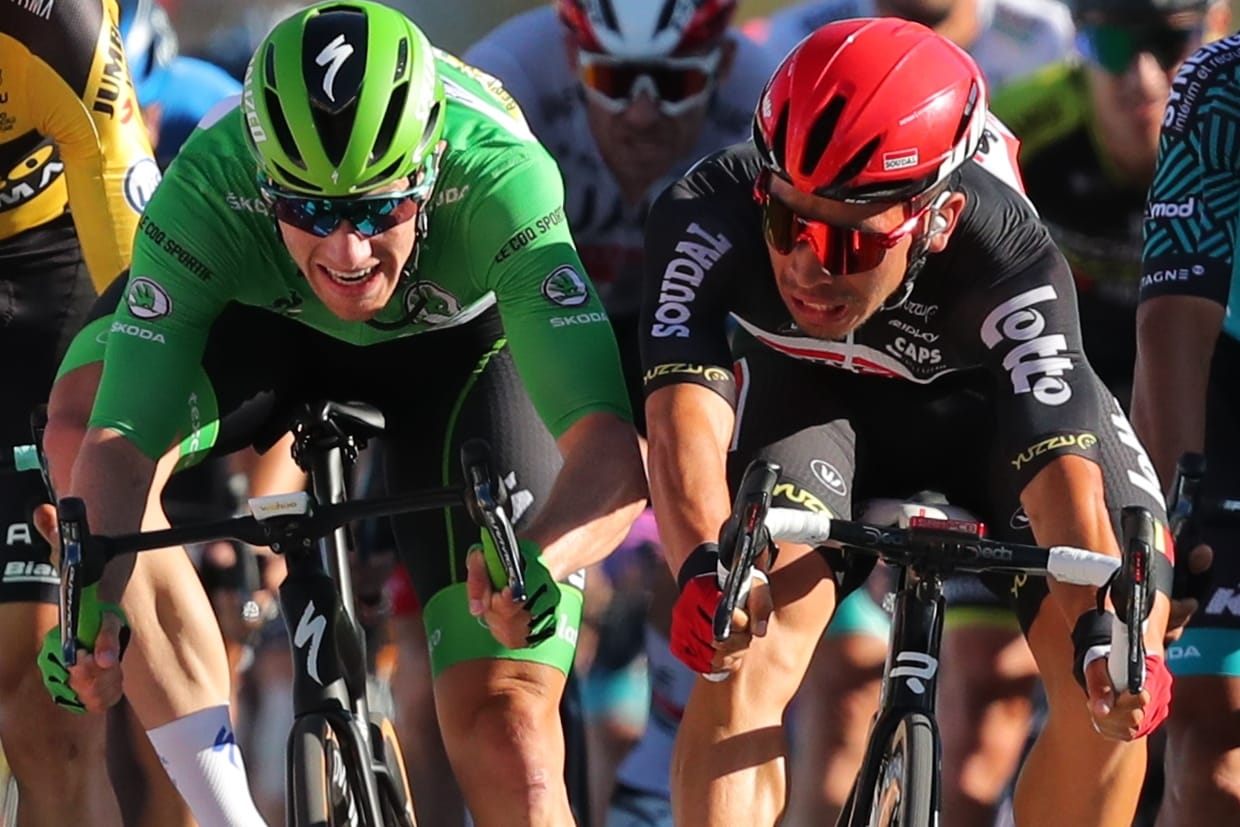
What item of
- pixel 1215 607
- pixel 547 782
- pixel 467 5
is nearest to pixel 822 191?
pixel 547 782

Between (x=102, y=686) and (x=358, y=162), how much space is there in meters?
1.15

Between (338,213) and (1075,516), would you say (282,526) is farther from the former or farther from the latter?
(1075,516)

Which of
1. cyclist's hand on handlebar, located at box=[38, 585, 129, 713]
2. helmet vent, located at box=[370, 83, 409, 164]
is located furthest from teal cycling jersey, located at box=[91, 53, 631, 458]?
cyclist's hand on handlebar, located at box=[38, 585, 129, 713]

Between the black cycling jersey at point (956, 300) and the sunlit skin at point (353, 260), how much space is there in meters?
0.54

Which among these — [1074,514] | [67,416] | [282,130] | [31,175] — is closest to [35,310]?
[31,175]

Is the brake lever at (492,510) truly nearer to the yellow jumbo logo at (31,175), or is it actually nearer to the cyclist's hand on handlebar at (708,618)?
the cyclist's hand on handlebar at (708,618)

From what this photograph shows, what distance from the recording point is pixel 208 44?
8.45m

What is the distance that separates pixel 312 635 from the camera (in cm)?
489

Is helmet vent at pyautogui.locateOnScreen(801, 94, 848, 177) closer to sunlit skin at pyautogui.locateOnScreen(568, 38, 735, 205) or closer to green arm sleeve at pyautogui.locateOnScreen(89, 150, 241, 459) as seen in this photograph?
green arm sleeve at pyautogui.locateOnScreen(89, 150, 241, 459)

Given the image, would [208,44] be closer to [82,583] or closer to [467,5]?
[467,5]

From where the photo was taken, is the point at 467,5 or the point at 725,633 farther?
the point at 467,5

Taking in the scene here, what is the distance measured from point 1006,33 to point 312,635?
3.53 meters

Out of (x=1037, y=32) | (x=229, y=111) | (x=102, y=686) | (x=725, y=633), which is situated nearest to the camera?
(x=725, y=633)

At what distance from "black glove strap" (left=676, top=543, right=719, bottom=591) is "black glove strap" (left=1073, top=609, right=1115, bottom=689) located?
2.40ft
